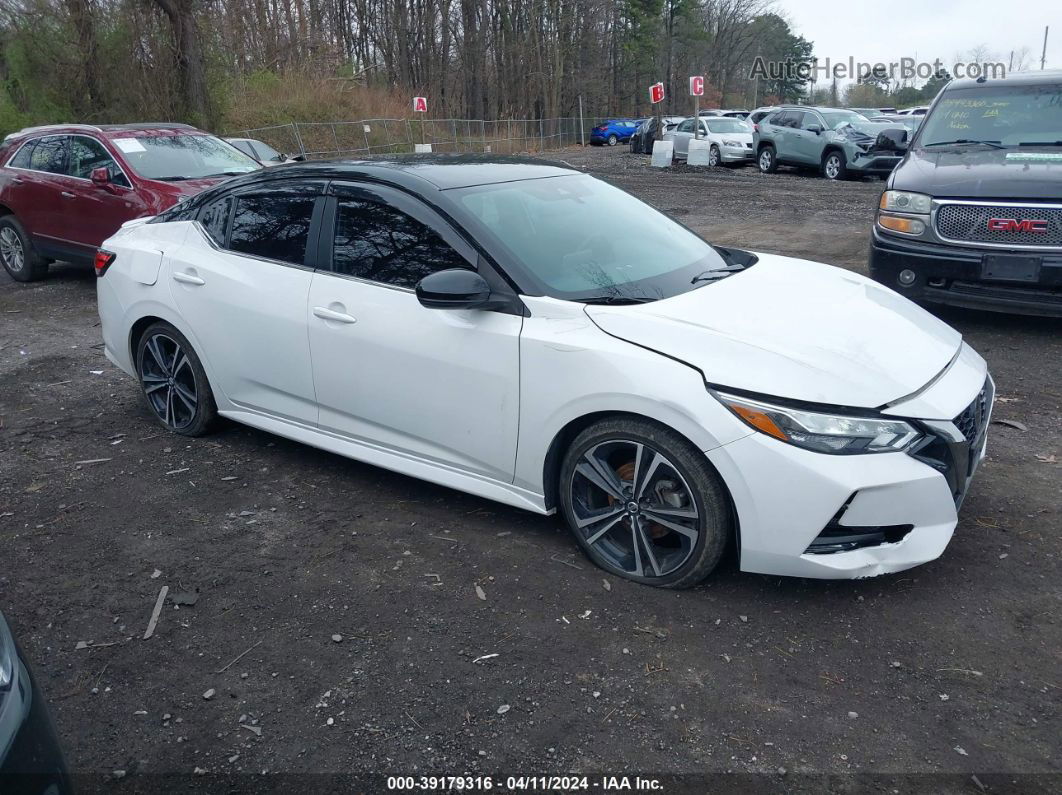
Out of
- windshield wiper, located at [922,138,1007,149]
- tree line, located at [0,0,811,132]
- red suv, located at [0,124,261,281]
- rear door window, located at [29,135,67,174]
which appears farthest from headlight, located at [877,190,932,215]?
tree line, located at [0,0,811,132]

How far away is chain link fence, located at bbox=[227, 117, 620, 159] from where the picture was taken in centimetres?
2898

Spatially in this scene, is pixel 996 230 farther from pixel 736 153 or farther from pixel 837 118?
pixel 736 153

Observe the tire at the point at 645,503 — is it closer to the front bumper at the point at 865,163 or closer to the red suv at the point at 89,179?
the red suv at the point at 89,179

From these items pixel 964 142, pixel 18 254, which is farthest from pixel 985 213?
pixel 18 254

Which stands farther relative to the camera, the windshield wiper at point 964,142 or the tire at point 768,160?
the tire at point 768,160

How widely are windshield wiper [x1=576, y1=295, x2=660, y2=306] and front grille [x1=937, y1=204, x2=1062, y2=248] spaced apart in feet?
13.1

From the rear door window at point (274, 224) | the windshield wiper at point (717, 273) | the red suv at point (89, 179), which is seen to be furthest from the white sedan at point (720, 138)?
the rear door window at point (274, 224)

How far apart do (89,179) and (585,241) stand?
282 inches

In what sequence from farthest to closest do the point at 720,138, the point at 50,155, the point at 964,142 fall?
the point at 720,138 → the point at 50,155 → the point at 964,142

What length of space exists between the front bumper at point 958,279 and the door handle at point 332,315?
457 cm

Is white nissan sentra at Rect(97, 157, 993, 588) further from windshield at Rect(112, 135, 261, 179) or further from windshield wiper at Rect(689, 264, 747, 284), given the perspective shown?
windshield at Rect(112, 135, 261, 179)

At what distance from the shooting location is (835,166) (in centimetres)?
2078

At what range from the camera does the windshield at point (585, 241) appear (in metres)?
3.82

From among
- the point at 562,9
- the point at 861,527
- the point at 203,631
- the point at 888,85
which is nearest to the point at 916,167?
the point at 861,527
